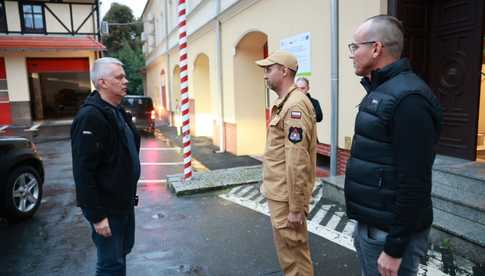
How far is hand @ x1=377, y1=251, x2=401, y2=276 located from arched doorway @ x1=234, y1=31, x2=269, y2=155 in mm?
8781

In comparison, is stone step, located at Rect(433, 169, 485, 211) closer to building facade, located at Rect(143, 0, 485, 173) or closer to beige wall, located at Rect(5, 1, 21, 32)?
building facade, located at Rect(143, 0, 485, 173)

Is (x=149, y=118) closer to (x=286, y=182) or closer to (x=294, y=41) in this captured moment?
(x=294, y=41)

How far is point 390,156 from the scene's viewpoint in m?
1.70

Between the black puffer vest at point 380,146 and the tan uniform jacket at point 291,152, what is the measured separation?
0.67 m

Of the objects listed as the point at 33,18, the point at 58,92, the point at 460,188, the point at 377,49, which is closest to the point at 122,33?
the point at 58,92

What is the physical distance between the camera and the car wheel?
4871 mm

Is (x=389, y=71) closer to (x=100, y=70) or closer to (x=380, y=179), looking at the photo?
(x=380, y=179)

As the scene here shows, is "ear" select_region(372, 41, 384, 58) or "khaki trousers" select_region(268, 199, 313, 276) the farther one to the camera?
"khaki trousers" select_region(268, 199, 313, 276)

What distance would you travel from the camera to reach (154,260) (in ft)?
12.8

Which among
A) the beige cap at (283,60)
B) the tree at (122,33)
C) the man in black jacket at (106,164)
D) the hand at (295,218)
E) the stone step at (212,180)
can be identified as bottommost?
the stone step at (212,180)

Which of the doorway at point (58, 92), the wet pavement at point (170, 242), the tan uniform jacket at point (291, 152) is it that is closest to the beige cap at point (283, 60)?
the tan uniform jacket at point (291, 152)

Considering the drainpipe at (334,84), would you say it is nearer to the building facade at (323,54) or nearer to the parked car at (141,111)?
the building facade at (323,54)

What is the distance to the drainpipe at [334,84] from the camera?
5941 millimetres

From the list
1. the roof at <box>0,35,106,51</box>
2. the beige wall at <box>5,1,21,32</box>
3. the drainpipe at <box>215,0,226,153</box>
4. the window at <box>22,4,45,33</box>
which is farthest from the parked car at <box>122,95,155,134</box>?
the beige wall at <box>5,1,21,32</box>
